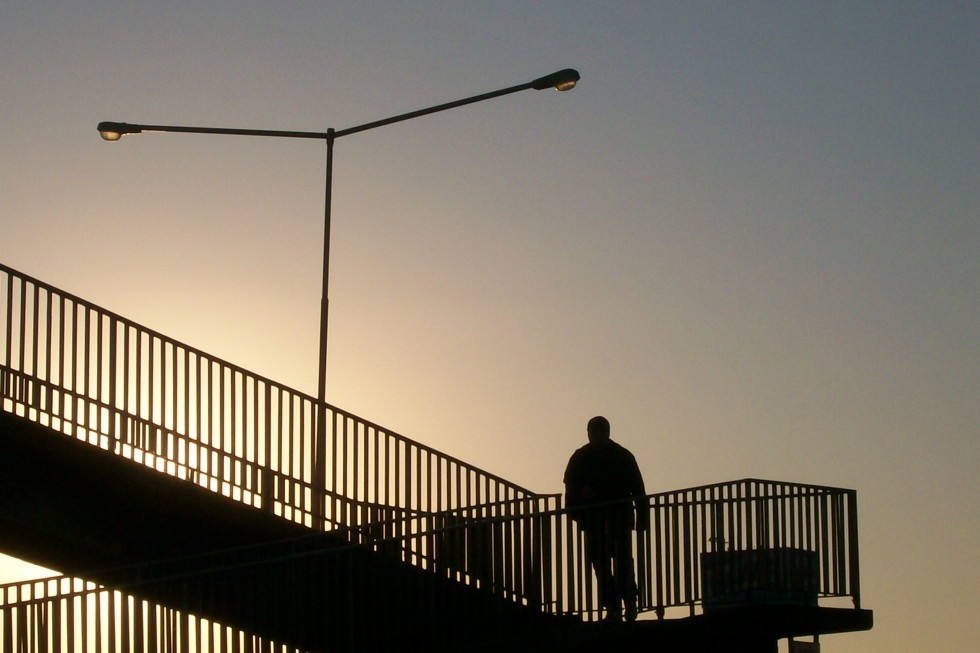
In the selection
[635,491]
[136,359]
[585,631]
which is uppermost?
[136,359]

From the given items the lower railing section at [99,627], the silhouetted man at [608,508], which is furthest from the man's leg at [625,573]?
the lower railing section at [99,627]

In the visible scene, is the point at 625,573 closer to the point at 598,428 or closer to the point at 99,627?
the point at 598,428

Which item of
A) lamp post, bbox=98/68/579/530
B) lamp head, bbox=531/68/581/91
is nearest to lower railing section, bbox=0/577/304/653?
lamp post, bbox=98/68/579/530

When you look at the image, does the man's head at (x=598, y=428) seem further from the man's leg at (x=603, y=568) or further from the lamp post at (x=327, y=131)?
the lamp post at (x=327, y=131)

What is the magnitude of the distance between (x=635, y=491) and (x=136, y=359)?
19.7 ft

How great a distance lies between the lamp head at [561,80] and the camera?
25.2m

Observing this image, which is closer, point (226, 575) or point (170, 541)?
point (226, 575)

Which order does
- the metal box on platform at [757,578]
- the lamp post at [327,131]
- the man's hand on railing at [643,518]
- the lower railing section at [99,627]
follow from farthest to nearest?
the lamp post at [327,131] → the metal box on platform at [757,578] → the man's hand on railing at [643,518] → the lower railing section at [99,627]

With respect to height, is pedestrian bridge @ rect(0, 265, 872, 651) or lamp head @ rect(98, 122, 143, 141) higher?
lamp head @ rect(98, 122, 143, 141)

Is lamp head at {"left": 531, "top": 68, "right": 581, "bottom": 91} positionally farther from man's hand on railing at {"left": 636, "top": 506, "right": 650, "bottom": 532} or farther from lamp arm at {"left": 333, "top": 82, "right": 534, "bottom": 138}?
man's hand on railing at {"left": 636, "top": 506, "right": 650, "bottom": 532}

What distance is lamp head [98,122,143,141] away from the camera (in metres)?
27.2

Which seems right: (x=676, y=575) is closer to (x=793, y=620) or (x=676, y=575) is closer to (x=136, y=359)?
(x=793, y=620)

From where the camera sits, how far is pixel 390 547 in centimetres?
1875

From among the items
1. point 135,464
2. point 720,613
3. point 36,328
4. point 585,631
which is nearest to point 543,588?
point 585,631
